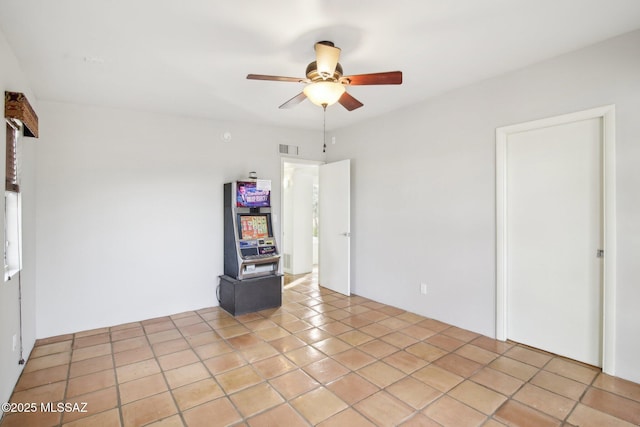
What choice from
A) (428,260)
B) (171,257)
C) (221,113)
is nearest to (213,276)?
(171,257)

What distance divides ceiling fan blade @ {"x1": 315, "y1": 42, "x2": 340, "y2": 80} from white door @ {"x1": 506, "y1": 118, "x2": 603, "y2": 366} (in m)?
2.09

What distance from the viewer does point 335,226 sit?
5.21 m

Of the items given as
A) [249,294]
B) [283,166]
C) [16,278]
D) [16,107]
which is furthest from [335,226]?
[16,107]

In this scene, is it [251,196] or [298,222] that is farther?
[298,222]

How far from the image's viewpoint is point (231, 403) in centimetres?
230

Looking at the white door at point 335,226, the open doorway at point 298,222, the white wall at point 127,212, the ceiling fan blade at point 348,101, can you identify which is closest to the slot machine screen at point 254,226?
the white wall at point 127,212

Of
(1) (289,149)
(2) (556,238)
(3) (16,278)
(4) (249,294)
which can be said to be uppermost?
(1) (289,149)

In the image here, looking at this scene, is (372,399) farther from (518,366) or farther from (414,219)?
(414,219)

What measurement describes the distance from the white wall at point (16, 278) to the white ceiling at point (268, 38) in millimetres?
188

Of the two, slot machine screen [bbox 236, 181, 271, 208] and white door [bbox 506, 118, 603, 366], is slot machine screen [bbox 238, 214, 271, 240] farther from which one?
white door [bbox 506, 118, 603, 366]

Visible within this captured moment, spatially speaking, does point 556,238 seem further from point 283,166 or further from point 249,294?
point 283,166

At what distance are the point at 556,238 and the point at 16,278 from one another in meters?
4.81

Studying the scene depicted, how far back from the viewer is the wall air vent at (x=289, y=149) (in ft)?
17.0

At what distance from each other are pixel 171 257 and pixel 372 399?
3.19m
